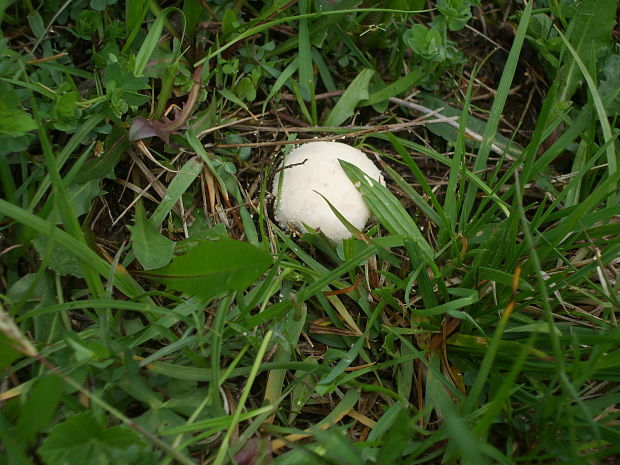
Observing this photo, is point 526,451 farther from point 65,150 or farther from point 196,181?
point 65,150

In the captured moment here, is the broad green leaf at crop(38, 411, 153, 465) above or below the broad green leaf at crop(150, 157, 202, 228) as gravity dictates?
below

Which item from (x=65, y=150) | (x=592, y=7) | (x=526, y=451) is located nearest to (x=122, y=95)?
(x=65, y=150)

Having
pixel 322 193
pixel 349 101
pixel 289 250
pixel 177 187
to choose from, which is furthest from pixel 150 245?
pixel 349 101

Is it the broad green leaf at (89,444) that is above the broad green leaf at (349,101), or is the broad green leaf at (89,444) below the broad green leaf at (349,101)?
below

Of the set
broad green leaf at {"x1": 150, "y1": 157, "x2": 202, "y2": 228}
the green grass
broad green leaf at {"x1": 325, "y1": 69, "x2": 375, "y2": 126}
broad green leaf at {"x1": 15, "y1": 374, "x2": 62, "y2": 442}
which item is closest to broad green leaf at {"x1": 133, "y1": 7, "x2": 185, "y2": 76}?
the green grass

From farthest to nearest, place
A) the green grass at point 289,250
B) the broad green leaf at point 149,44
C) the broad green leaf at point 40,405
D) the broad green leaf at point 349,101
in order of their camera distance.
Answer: the broad green leaf at point 349,101 < the broad green leaf at point 149,44 < the green grass at point 289,250 < the broad green leaf at point 40,405

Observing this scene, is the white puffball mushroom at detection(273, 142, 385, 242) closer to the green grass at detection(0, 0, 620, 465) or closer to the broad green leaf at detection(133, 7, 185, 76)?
the green grass at detection(0, 0, 620, 465)

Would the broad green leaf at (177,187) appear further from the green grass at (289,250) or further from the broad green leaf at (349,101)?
the broad green leaf at (349,101)

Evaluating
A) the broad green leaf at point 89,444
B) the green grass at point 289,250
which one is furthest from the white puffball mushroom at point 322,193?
the broad green leaf at point 89,444
